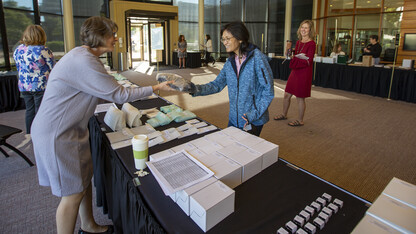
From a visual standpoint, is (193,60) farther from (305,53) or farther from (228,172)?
(228,172)

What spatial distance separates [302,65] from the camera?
368cm

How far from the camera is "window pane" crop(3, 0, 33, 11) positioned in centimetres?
574

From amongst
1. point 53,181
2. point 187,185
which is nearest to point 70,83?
point 53,181

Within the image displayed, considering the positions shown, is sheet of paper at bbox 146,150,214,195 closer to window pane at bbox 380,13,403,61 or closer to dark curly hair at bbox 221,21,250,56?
dark curly hair at bbox 221,21,250,56

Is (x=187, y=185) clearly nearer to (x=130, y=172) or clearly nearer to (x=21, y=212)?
(x=130, y=172)

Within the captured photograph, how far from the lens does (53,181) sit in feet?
4.52

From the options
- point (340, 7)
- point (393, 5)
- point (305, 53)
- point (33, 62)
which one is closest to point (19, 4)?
point (33, 62)

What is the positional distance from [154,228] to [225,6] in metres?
12.9

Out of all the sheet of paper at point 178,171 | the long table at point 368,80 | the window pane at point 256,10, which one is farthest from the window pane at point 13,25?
the window pane at point 256,10

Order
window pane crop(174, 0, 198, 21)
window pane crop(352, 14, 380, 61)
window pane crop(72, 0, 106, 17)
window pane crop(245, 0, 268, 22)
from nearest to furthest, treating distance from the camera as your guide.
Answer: window pane crop(352, 14, 380, 61) → window pane crop(72, 0, 106, 17) → window pane crop(174, 0, 198, 21) → window pane crop(245, 0, 268, 22)

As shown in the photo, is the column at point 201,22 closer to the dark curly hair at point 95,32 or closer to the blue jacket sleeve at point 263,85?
the blue jacket sleeve at point 263,85

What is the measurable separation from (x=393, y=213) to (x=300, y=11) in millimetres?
12940

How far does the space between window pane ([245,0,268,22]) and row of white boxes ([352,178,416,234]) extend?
42.7ft

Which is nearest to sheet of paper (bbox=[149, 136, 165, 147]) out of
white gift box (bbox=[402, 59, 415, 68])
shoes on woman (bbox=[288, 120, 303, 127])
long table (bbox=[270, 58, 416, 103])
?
shoes on woman (bbox=[288, 120, 303, 127])
